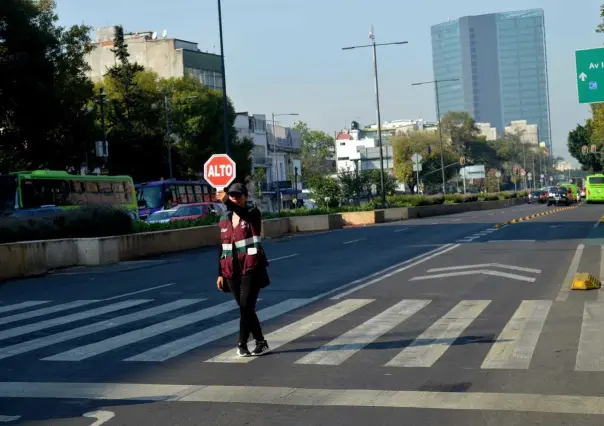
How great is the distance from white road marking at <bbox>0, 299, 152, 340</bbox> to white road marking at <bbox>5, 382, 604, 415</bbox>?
3640 millimetres

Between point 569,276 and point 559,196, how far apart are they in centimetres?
6107

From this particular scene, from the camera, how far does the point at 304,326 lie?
1166 cm

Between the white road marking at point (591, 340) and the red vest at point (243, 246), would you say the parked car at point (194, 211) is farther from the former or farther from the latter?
the red vest at point (243, 246)

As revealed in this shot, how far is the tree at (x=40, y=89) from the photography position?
164ft

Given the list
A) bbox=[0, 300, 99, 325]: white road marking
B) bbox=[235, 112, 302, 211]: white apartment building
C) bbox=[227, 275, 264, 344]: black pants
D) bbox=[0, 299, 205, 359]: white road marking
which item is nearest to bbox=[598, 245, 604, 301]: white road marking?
bbox=[0, 299, 205, 359]: white road marking

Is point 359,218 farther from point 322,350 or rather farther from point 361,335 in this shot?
point 322,350

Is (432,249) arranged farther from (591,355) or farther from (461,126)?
Result: (461,126)

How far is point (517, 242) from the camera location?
86.4 ft

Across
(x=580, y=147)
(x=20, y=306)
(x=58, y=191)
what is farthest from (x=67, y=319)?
(x=580, y=147)

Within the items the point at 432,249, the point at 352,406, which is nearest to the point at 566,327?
the point at 352,406

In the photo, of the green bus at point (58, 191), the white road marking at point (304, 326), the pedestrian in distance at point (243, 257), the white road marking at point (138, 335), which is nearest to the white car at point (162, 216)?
the green bus at point (58, 191)

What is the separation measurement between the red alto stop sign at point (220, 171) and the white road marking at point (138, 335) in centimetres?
2103

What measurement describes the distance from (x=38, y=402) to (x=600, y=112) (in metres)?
54.2

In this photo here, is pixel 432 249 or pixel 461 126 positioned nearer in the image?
pixel 432 249
